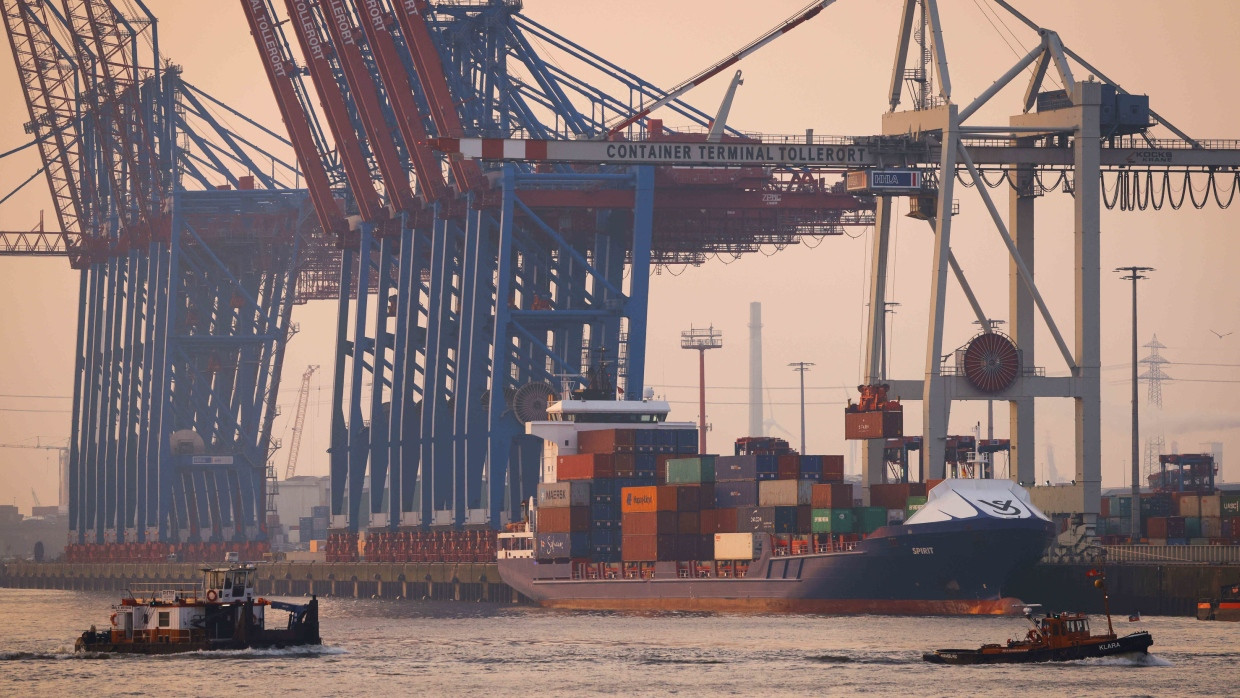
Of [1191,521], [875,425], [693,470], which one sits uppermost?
[875,425]

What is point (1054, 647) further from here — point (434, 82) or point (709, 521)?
point (434, 82)

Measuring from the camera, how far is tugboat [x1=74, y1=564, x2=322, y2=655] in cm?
7081

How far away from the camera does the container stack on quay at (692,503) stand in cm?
8325

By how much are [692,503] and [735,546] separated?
9.21ft

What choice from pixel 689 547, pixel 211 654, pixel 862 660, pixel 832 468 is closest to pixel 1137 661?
pixel 862 660

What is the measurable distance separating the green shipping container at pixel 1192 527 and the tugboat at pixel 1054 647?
87.7ft

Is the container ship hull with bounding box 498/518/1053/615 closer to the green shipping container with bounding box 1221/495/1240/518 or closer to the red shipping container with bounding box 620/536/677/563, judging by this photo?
the red shipping container with bounding box 620/536/677/563

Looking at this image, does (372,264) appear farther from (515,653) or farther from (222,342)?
(515,653)

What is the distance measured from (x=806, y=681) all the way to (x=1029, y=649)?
6.66 metres

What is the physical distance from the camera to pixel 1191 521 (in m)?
91.7

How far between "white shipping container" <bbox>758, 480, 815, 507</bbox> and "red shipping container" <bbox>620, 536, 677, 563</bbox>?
462 centimetres

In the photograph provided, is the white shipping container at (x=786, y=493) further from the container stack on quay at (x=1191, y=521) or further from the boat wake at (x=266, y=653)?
the boat wake at (x=266, y=653)

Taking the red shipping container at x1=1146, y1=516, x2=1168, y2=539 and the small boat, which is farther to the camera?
the red shipping container at x1=1146, y1=516, x2=1168, y2=539

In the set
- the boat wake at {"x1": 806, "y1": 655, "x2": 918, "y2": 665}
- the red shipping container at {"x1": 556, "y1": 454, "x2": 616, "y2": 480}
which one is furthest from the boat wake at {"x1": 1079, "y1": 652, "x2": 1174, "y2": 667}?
the red shipping container at {"x1": 556, "y1": 454, "x2": 616, "y2": 480}
